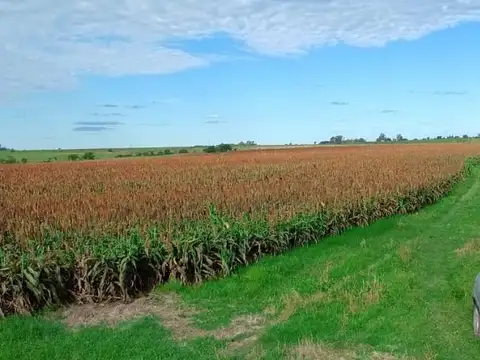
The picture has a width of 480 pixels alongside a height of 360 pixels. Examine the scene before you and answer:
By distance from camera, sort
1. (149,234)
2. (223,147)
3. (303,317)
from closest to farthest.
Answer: (303,317), (149,234), (223,147)

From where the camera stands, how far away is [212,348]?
25.6ft

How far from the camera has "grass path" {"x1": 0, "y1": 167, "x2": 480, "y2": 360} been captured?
24.7ft

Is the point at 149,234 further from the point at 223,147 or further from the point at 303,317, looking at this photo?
the point at 223,147

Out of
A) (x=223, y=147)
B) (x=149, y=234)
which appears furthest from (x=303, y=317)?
(x=223, y=147)

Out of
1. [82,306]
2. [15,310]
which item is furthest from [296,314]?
[15,310]

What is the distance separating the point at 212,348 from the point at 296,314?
1.78m

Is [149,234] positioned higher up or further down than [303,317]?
higher up

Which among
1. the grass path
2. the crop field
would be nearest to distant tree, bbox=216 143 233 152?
the crop field

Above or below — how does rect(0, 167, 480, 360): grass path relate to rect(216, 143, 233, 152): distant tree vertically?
below

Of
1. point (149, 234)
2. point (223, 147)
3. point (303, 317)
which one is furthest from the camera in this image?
point (223, 147)

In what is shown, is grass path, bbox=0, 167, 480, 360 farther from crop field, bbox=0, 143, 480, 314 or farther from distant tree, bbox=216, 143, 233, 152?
distant tree, bbox=216, 143, 233, 152

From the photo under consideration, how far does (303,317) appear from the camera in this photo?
344 inches

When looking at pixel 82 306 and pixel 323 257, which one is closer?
pixel 82 306

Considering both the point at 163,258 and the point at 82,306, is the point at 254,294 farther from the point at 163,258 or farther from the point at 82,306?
the point at 82,306
